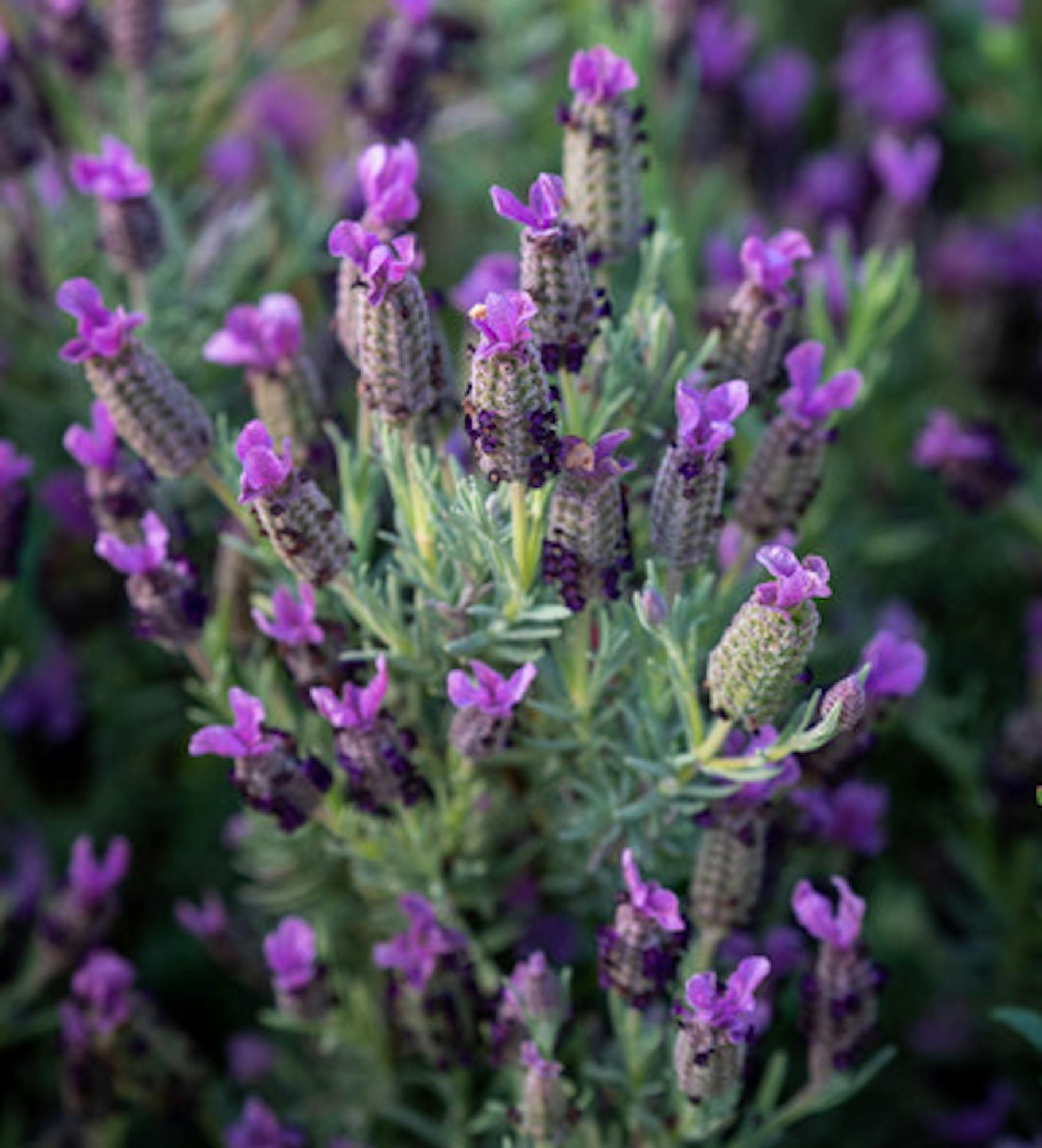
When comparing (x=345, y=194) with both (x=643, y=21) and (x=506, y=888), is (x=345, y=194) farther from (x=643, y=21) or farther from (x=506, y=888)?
(x=506, y=888)

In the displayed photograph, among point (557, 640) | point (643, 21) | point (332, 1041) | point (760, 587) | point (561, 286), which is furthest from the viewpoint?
point (643, 21)

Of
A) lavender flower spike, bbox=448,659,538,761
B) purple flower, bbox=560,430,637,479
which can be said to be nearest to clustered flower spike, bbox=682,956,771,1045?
lavender flower spike, bbox=448,659,538,761

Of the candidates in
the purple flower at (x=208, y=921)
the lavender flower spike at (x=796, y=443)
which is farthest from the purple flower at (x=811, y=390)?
the purple flower at (x=208, y=921)

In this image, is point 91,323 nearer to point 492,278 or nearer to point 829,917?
point 492,278

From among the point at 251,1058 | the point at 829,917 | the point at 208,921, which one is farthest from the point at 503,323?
the point at 251,1058

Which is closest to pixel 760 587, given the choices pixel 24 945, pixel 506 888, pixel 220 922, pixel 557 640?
pixel 557 640

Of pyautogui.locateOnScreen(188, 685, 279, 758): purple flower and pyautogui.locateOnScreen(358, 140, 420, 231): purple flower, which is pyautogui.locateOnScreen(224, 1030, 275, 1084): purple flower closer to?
pyautogui.locateOnScreen(188, 685, 279, 758): purple flower
